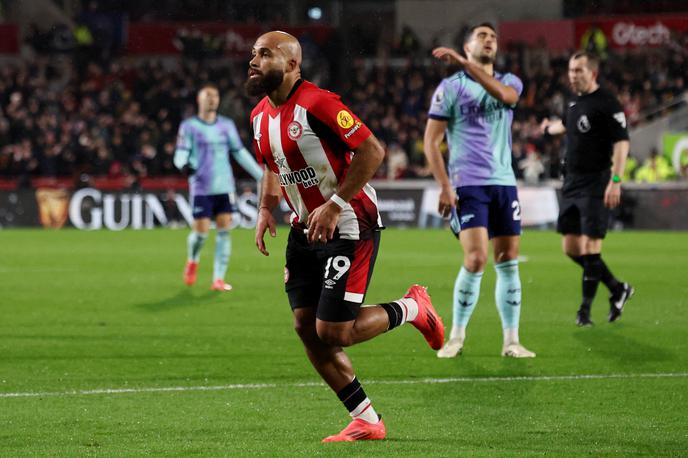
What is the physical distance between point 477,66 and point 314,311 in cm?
294

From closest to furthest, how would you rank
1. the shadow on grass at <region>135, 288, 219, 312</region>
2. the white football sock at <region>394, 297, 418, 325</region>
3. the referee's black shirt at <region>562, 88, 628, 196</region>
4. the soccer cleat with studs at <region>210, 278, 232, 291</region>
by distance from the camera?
the white football sock at <region>394, 297, 418, 325</region>
the referee's black shirt at <region>562, 88, 628, 196</region>
the shadow on grass at <region>135, 288, 219, 312</region>
the soccer cleat with studs at <region>210, 278, 232, 291</region>

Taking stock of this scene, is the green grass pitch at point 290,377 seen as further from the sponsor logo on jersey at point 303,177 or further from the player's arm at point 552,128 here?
the player's arm at point 552,128

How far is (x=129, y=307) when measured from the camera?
12234 mm

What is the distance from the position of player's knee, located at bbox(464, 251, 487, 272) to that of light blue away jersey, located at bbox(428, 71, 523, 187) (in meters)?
0.51

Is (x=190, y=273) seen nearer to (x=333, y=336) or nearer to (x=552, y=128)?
(x=552, y=128)

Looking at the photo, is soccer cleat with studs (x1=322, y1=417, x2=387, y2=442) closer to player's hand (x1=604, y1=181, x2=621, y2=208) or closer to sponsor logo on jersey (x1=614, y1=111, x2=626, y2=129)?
player's hand (x1=604, y1=181, x2=621, y2=208)

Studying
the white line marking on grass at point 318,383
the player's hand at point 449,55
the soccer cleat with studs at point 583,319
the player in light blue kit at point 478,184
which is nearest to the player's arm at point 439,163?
the player in light blue kit at point 478,184

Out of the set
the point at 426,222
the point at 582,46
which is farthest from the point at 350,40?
the point at 426,222

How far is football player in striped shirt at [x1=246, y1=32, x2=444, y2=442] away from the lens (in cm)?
570

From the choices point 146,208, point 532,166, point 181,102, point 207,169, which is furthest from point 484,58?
point 181,102

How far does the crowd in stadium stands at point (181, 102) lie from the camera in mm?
30828

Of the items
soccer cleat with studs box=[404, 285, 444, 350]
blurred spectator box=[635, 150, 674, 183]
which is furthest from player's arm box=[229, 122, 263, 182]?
blurred spectator box=[635, 150, 674, 183]

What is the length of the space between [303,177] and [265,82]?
19.9 inches

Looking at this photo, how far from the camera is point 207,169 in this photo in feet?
47.4
